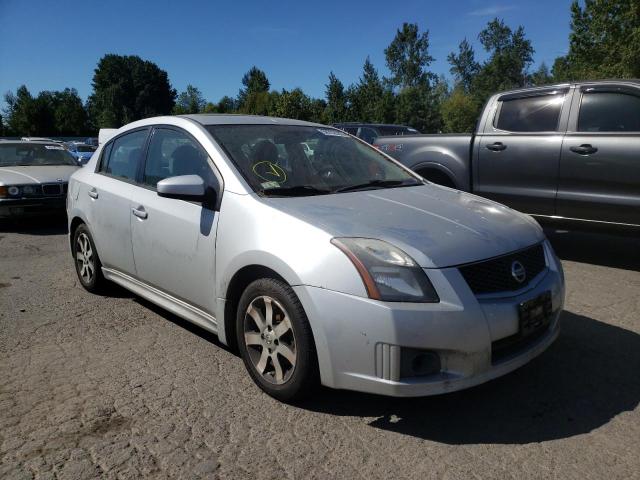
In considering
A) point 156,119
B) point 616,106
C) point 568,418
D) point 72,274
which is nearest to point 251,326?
point 568,418

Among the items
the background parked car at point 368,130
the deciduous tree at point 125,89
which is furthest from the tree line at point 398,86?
the background parked car at point 368,130

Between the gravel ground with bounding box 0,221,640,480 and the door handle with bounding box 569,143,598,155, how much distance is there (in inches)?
75.0

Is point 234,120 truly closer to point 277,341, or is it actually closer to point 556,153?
point 277,341

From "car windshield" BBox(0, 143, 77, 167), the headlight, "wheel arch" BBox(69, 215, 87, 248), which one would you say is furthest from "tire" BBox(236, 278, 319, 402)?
"car windshield" BBox(0, 143, 77, 167)

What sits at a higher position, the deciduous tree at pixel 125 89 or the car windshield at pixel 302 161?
the deciduous tree at pixel 125 89

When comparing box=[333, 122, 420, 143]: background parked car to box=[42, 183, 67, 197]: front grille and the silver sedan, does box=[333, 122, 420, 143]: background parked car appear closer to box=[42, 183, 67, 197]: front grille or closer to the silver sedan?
box=[42, 183, 67, 197]: front grille

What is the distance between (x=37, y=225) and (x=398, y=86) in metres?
85.9

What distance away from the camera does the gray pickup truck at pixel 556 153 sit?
17.5 feet

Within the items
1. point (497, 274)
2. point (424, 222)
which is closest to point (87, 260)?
point (424, 222)

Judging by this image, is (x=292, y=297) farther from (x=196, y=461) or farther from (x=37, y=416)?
(x=37, y=416)

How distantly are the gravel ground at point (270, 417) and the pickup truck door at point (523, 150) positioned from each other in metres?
2.02

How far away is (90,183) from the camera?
4.76 meters

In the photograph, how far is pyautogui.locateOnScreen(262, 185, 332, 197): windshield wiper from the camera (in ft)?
10.8

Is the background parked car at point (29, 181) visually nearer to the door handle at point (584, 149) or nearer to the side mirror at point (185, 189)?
the side mirror at point (185, 189)
